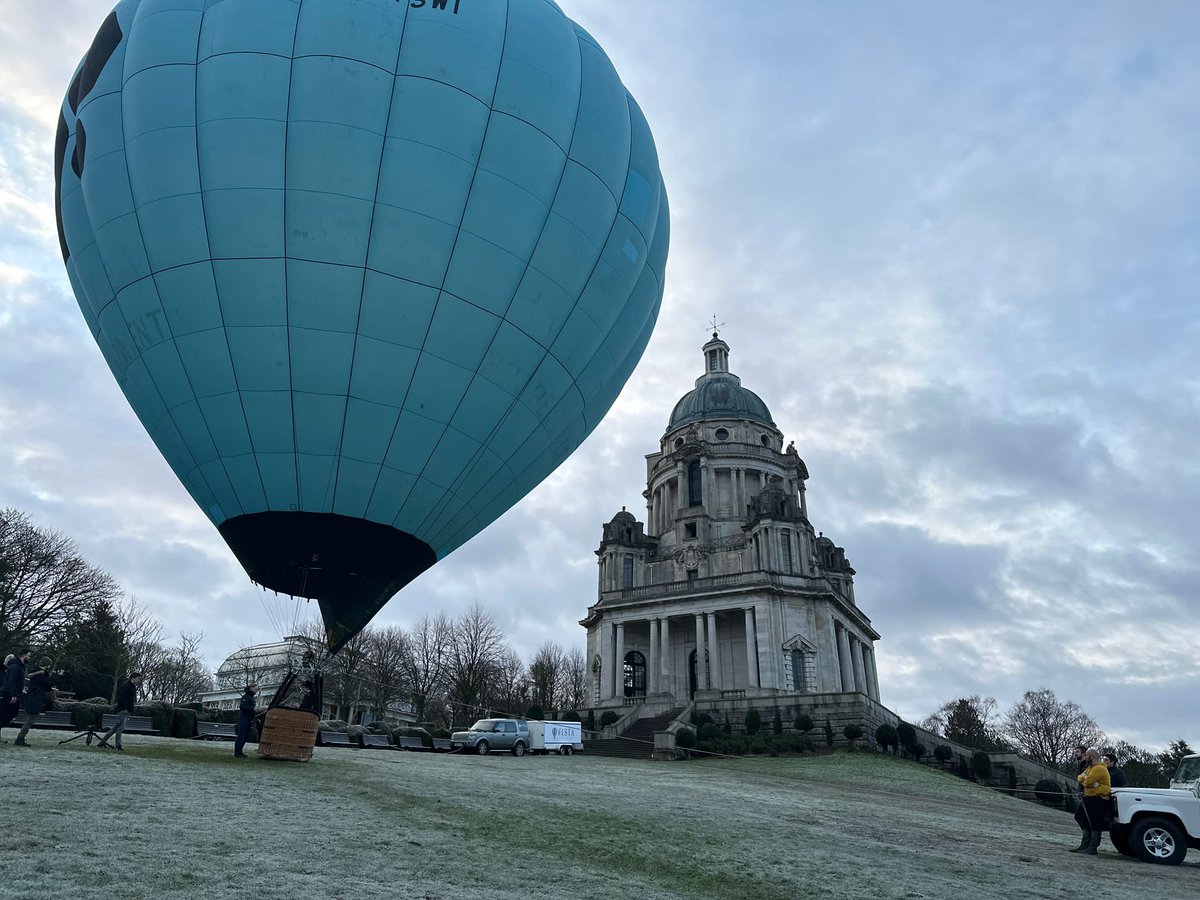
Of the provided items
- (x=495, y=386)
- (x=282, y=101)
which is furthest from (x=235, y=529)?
(x=282, y=101)

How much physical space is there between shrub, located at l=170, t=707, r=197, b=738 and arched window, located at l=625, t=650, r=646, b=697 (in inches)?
1382

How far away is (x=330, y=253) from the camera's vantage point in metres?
13.2

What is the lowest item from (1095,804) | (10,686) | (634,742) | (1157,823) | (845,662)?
(1157,823)

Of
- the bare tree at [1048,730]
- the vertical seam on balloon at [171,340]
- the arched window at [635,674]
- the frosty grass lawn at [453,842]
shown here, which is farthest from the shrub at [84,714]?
the bare tree at [1048,730]

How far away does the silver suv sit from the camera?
29.3 m

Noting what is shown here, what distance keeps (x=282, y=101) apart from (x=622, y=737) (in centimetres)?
3345

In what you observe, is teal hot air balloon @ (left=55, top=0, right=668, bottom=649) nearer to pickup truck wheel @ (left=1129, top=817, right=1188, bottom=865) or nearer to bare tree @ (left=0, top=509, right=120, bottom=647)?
pickup truck wheel @ (left=1129, top=817, right=1188, bottom=865)

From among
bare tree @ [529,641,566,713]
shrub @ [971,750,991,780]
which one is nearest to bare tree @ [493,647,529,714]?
bare tree @ [529,641,566,713]

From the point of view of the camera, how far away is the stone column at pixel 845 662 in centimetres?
5333

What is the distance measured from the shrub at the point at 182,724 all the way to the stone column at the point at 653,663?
107 ft

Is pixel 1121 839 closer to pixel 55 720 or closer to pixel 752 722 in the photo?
pixel 55 720

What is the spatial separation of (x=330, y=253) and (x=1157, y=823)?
48.3 ft

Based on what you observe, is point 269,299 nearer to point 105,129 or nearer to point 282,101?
point 282,101

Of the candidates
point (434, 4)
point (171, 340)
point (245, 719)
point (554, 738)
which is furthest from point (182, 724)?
point (434, 4)
